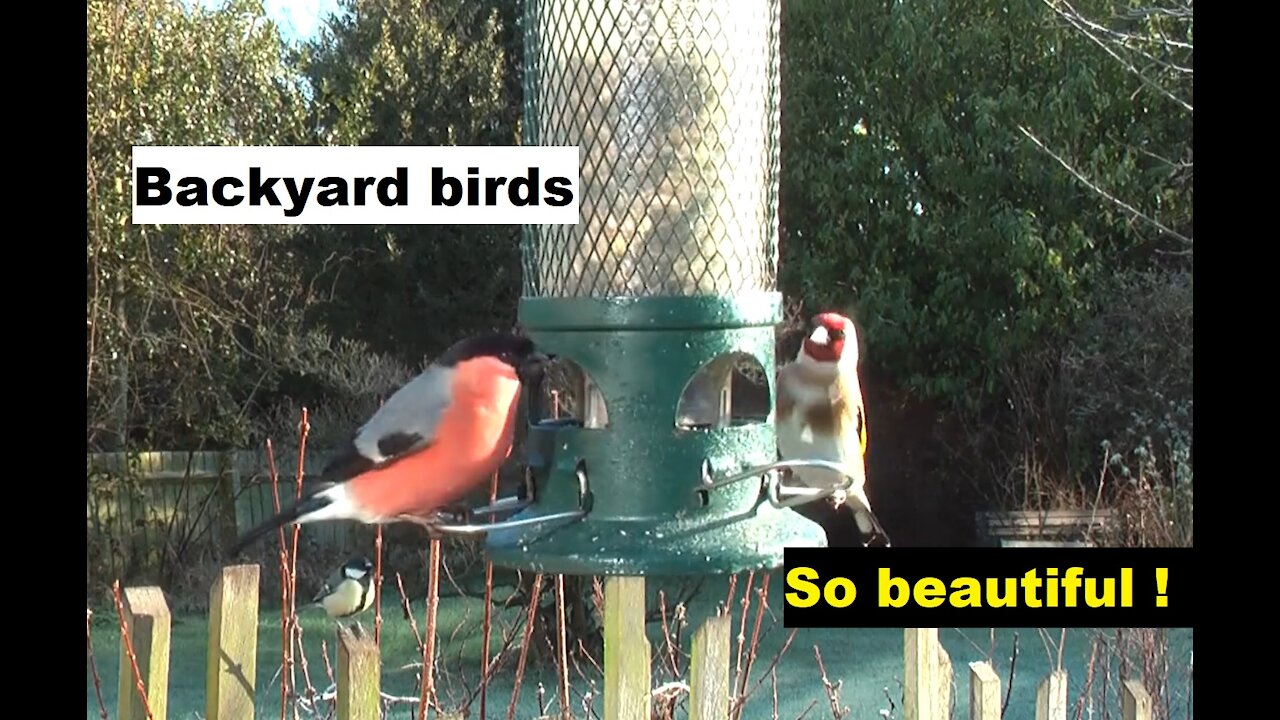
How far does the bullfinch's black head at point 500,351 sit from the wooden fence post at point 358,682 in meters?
0.24

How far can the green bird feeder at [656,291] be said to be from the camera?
1.24 metres

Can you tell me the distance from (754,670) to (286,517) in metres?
3.28

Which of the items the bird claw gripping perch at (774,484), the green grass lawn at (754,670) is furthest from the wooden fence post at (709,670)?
the green grass lawn at (754,670)

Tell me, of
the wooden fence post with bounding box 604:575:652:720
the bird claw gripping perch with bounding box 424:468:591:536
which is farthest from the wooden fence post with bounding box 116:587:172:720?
the wooden fence post with bounding box 604:575:652:720

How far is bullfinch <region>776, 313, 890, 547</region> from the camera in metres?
1.50

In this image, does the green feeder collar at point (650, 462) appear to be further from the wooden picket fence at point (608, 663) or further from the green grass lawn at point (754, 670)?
the green grass lawn at point (754, 670)

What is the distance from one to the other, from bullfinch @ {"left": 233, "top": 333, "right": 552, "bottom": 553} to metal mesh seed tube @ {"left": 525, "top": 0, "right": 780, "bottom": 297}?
19 centimetres

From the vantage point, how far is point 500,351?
3.83 ft

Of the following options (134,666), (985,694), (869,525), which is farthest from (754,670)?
(134,666)

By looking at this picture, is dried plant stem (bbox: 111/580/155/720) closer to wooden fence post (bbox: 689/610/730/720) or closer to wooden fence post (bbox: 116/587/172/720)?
wooden fence post (bbox: 116/587/172/720)

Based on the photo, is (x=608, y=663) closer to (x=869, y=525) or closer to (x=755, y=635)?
(x=755, y=635)

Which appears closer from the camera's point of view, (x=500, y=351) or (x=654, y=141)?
(x=500, y=351)

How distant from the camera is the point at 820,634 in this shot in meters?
4.69
